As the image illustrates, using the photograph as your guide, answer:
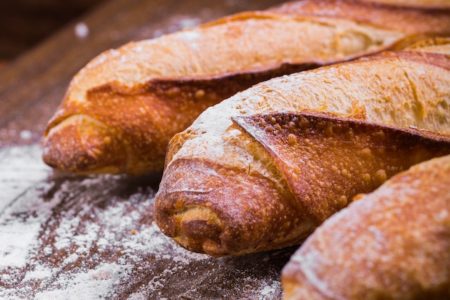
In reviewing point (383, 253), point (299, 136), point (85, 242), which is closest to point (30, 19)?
point (85, 242)

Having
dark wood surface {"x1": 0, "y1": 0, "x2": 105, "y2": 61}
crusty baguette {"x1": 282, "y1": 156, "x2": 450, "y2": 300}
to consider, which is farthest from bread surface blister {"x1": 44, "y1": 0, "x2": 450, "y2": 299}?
dark wood surface {"x1": 0, "y1": 0, "x2": 105, "y2": 61}

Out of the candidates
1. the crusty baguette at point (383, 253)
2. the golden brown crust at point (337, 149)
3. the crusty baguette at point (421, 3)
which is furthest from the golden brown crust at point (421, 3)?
the crusty baguette at point (383, 253)

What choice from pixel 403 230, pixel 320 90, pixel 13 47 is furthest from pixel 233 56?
pixel 13 47

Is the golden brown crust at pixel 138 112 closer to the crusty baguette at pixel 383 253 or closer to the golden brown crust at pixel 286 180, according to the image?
the golden brown crust at pixel 286 180

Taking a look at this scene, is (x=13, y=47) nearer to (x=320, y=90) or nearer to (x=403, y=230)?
(x=320, y=90)

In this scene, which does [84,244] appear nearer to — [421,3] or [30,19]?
[421,3]

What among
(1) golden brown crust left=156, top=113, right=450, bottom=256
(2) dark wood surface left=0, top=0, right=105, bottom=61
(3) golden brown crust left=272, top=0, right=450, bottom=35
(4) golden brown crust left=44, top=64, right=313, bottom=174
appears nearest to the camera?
(1) golden brown crust left=156, top=113, right=450, bottom=256

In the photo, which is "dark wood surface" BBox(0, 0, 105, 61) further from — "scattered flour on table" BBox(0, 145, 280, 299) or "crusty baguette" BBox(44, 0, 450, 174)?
"crusty baguette" BBox(44, 0, 450, 174)
